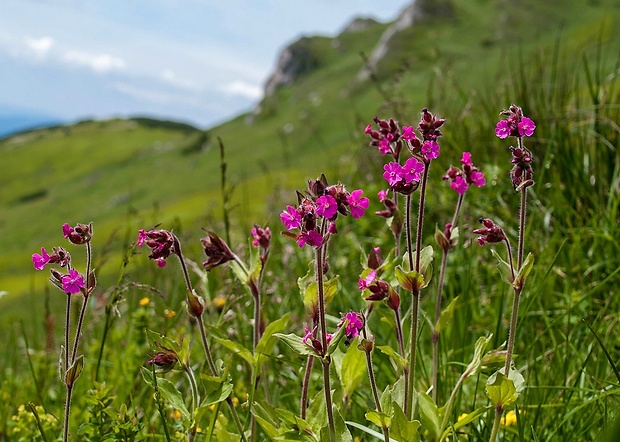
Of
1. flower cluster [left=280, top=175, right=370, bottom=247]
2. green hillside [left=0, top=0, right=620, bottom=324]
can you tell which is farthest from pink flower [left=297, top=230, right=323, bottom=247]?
green hillside [left=0, top=0, right=620, bottom=324]

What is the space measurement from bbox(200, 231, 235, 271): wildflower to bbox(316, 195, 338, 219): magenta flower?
520mm

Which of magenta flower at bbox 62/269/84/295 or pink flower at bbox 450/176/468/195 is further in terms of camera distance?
pink flower at bbox 450/176/468/195

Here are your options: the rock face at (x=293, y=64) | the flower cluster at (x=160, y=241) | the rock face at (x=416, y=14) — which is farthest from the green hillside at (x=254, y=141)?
the flower cluster at (x=160, y=241)

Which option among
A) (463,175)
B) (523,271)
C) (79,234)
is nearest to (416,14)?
(463,175)

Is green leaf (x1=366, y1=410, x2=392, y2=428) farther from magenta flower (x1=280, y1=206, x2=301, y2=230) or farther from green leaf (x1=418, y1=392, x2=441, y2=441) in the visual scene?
magenta flower (x1=280, y1=206, x2=301, y2=230)

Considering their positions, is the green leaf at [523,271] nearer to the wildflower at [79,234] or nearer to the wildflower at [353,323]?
the wildflower at [353,323]

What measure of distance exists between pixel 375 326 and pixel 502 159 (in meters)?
2.26

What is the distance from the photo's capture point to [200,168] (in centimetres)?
9900

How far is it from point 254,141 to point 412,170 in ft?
320

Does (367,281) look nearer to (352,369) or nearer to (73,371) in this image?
(352,369)

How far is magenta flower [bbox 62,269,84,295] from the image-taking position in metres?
1.81

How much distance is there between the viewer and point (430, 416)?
196 cm

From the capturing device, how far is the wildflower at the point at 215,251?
6.66 ft

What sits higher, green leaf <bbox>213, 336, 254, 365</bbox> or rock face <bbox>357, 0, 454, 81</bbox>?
rock face <bbox>357, 0, 454, 81</bbox>
